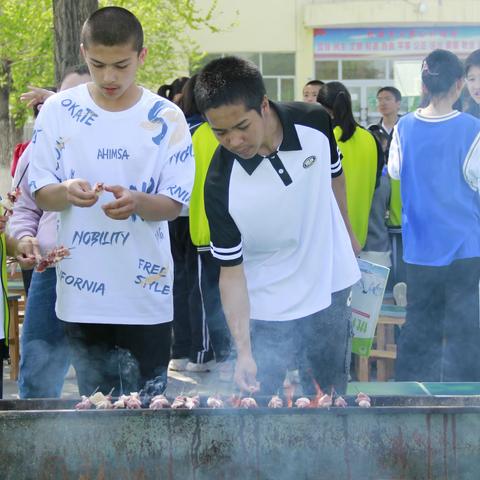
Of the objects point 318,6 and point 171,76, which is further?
point 318,6

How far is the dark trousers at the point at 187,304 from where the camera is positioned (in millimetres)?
7191

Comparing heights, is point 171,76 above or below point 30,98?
above

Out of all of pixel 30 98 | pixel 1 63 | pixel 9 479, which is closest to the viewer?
pixel 9 479

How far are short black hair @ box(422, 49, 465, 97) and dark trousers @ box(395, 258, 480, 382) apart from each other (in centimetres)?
101

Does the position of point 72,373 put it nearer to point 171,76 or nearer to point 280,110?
point 280,110

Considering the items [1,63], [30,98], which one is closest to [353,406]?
[30,98]

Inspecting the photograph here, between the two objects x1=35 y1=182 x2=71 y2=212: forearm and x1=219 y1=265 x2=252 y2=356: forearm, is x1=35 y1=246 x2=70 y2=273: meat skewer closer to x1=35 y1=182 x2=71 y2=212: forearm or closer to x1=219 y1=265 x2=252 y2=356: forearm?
x1=35 y1=182 x2=71 y2=212: forearm

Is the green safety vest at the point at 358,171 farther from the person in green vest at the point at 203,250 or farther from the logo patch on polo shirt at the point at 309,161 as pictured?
the logo patch on polo shirt at the point at 309,161

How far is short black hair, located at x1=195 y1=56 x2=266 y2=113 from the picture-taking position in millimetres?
3479

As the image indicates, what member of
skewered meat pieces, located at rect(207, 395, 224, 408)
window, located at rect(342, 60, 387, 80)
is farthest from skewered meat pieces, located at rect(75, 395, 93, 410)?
window, located at rect(342, 60, 387, 80)

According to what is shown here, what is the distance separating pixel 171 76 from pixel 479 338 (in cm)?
1649

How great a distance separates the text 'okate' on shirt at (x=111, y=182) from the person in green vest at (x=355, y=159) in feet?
9.25

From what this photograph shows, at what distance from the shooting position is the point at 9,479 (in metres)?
3.31

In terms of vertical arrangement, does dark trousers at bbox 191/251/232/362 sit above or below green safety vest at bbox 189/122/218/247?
below
